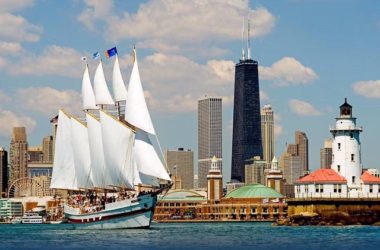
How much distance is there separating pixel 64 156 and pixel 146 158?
66.2 feet

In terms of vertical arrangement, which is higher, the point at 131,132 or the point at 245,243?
the point at 131,132

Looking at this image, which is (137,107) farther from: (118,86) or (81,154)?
(81,154)

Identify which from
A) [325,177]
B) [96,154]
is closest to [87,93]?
[96,154]

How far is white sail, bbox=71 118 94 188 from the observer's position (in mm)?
156500

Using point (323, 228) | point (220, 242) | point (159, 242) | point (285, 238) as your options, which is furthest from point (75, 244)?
point (323, 228)

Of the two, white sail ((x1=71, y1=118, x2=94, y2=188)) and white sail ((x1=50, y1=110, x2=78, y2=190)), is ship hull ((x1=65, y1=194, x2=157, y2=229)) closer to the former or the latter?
white sail ((x1=71, y1=118, x2=94, y2=188))

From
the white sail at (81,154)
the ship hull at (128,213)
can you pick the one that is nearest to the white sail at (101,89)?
the white sail at (81,154)

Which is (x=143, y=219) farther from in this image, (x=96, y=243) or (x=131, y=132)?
(x=96, y=243)

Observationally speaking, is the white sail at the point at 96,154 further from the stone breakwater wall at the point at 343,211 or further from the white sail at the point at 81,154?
the stone breakwater wall at the point at 343,211

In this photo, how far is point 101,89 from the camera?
15462cm

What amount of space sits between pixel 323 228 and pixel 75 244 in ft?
186

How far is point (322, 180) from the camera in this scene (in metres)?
172

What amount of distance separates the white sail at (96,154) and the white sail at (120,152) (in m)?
2.99

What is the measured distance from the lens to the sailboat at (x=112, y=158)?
146250 millimetres
